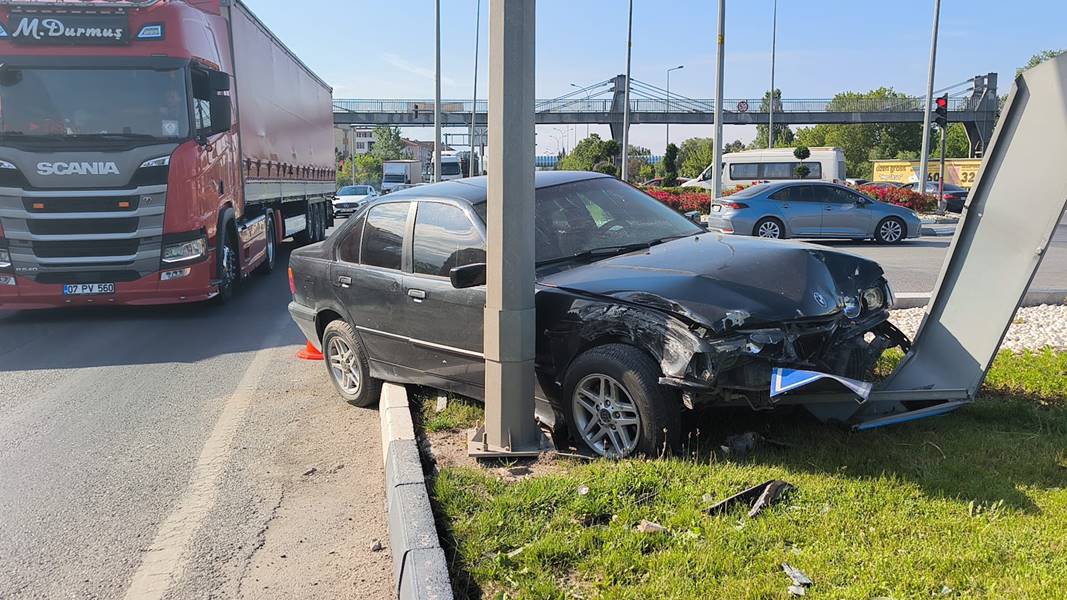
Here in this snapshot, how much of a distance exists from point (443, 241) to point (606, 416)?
1848mm

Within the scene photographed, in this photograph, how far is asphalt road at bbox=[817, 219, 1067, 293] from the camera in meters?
11.7

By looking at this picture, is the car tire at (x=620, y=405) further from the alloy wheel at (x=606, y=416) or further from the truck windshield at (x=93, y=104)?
the truck windshield at (x=93, y=104)

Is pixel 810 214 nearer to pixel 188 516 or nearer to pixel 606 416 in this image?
pixel 606 416

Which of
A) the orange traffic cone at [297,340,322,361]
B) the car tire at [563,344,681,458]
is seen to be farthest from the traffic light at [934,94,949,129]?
the car tire at [563,344,681,458]

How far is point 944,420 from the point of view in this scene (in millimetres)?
4863

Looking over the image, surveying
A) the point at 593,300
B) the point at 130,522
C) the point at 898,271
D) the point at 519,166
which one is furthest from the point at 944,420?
the point at 898,271

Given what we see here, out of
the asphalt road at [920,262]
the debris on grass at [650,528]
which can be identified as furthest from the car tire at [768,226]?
the debris on grass at [650,528]

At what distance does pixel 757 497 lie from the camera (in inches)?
153

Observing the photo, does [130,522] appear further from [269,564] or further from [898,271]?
[898,271]

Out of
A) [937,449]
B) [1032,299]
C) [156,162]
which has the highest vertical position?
[156,162]

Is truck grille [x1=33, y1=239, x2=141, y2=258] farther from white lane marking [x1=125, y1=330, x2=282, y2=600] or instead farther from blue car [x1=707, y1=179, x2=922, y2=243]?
blue car [x1=707, y1=179, x2=922, y2=243]

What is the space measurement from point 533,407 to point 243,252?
337 inches

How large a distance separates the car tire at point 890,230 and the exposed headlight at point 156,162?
603 inches

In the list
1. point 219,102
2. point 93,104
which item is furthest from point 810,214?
point 93,104
